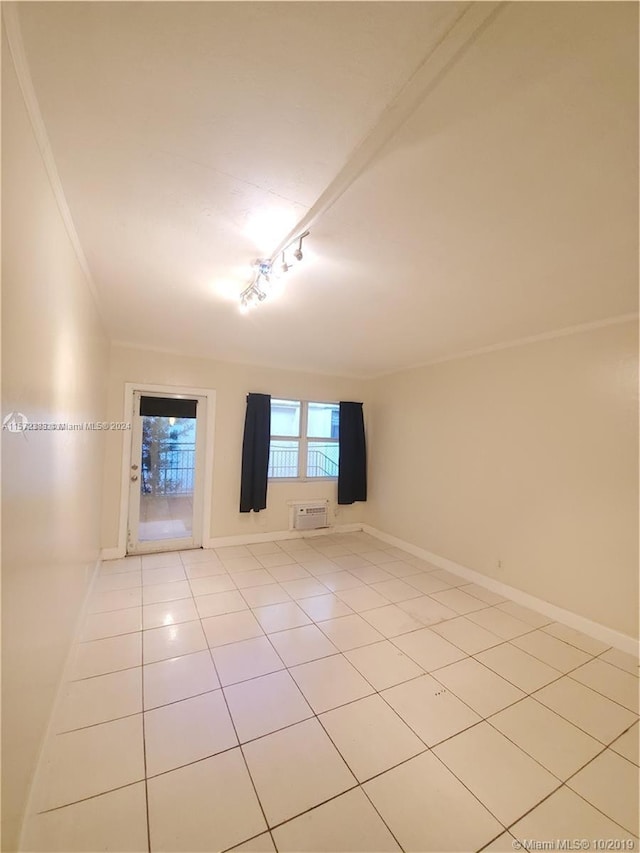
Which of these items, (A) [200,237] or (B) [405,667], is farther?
(B) [405,667]

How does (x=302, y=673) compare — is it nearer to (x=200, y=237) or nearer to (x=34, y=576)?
(x=34, y=576)

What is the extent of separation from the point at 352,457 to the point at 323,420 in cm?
70

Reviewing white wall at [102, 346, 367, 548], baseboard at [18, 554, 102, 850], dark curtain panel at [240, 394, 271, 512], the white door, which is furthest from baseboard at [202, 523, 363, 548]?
baseboard at [18, 554, 102, 850]

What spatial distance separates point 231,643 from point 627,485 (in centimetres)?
299

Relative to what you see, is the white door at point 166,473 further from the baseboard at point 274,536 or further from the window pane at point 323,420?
the window pane at point 323,420

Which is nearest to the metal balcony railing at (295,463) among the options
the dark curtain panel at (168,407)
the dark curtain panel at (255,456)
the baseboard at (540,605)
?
the dark curtain panel at (255,456)

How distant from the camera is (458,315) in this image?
2.57 meters

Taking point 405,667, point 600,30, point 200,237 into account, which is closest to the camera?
point 600,30

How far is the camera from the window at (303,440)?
185 inches

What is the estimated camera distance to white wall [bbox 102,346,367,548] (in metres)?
3.69

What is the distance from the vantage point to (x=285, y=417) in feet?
15.6

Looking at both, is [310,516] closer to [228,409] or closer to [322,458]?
[322,458]

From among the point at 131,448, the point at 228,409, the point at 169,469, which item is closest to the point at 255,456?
the point at 228,409

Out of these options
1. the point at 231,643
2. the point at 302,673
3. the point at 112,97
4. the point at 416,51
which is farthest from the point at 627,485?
the point at 112,97
